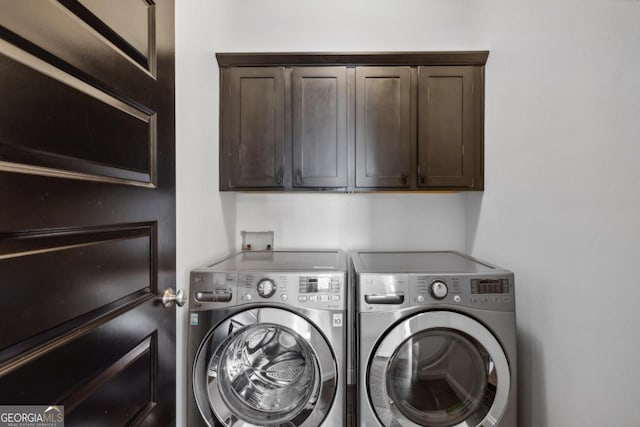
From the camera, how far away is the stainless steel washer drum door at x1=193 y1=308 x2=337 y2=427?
1.36 metres

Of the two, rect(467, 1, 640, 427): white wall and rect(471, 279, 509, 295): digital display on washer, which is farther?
rect(471, 279, 509, 295): digital display on washer

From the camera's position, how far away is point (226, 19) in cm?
198

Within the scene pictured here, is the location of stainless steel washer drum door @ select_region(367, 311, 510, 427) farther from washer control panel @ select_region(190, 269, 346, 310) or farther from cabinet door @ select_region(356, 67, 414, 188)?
cabinet door @ select_region(356, 67, 414, 188)

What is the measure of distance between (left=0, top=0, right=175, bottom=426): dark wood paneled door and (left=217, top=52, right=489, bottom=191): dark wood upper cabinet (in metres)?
0.96

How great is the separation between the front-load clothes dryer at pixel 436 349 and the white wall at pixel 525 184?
0.21 m

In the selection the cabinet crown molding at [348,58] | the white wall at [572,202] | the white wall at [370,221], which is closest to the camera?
the white wall at [572,202]

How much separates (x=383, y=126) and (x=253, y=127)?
2.62 ft

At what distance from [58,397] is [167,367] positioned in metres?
0.44

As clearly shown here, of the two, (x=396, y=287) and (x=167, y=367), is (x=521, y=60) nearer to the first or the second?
(x=396, y=287)

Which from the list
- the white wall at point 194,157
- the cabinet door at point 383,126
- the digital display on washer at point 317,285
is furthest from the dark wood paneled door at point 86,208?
the cabinet door at point 383,126

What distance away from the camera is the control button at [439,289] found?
1.39 metres

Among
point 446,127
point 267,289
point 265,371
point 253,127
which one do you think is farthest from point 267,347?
point 446,127

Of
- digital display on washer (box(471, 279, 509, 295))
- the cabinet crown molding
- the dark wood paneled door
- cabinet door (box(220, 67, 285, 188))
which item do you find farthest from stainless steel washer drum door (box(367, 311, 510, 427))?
the cabinet crown molding

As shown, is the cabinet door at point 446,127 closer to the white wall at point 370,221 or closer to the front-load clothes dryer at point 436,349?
the white wall at point 370,221
